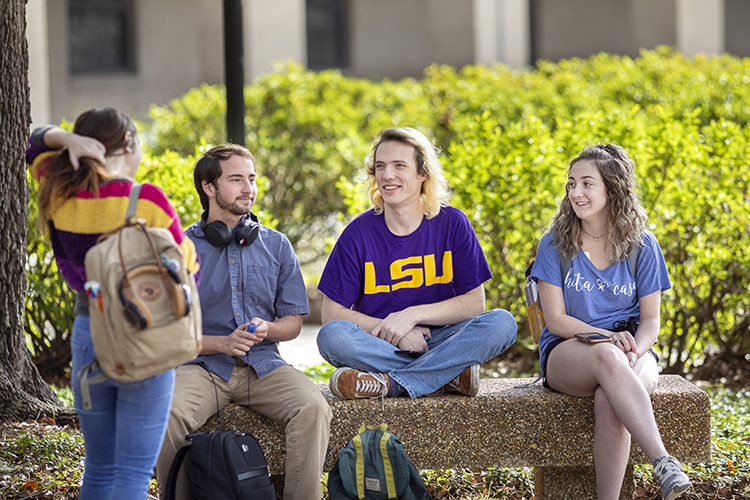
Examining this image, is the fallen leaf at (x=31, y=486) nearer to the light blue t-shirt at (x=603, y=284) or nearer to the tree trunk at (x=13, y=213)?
the tree trunk at (x=13, y=213)

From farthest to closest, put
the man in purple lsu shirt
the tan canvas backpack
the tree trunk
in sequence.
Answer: the tree trunk, the man in purple lsu shirt, the tan canvas backpack

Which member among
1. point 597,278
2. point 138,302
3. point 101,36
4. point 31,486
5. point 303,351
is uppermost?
point 101,36

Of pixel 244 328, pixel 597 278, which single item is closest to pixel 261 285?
pixel 244 328

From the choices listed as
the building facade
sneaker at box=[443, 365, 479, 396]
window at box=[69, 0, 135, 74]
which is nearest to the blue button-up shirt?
sneaker at box=[443, 365, 479, 396]

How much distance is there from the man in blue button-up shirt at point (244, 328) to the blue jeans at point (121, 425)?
475mm

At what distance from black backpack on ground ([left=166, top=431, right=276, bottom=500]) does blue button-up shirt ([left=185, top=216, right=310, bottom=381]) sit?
0.42 metres

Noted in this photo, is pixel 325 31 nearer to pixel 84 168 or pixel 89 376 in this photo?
pixel 84 168

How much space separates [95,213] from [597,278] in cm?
225

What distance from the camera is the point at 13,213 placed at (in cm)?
417

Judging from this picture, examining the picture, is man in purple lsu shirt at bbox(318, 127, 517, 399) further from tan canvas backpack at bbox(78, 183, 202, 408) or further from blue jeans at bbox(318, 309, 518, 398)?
tan canvas backpack at bbox(78, 183, 202, 408)

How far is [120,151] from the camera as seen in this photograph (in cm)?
253

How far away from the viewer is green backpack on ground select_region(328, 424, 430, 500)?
3129 millimetres

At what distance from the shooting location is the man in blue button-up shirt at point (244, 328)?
3.17 meters

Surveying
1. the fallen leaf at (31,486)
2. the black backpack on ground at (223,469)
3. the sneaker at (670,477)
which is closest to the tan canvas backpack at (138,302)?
the black backpack on ground at (223,469)
